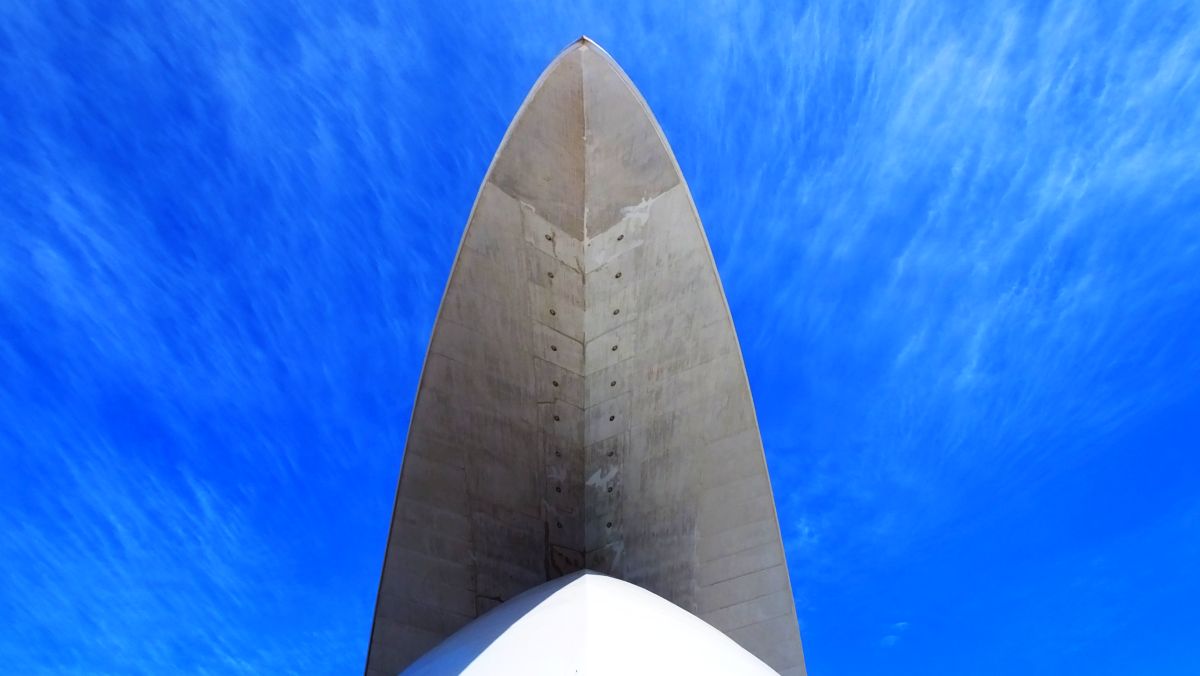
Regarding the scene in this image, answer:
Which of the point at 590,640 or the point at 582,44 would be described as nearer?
the point at 590,640

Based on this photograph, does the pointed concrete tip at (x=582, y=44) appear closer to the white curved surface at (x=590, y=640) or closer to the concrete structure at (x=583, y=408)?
the concrete structure at (x=583, y=408)

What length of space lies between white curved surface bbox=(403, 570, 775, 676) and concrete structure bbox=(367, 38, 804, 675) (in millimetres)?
2490

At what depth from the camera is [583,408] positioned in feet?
39.4

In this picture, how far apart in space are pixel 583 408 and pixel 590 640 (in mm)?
5931

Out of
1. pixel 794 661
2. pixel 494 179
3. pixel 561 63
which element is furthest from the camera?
pixel 561 63

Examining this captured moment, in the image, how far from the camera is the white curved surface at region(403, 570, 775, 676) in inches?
236

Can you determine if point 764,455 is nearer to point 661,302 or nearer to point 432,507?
point 661,302

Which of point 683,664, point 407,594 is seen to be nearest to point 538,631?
point 683,664

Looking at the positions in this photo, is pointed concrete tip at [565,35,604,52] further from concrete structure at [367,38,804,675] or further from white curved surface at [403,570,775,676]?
white curved surface at [403,570,775,676]

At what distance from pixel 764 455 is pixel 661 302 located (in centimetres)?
249

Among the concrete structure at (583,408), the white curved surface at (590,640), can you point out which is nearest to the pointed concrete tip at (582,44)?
the concrete structure at (583,408)

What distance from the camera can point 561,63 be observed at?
12445 mm

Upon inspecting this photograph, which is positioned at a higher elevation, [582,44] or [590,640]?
[582,44]

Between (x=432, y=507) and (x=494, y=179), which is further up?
(x=494, y=179)
